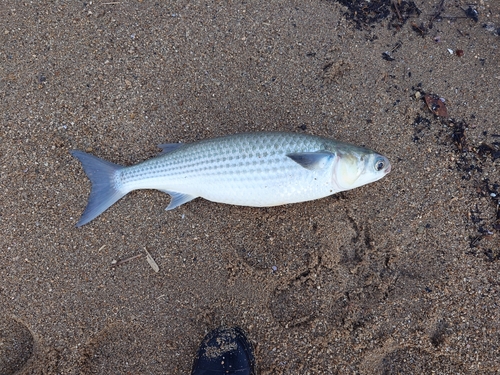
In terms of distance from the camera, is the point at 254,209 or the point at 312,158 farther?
the point at 254,209

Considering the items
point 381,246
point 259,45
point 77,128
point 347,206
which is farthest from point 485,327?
point 77,128

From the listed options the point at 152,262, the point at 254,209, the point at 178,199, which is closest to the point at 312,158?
the point at 254,209

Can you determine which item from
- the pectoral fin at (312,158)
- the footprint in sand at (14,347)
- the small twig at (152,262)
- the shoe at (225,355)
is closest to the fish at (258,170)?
the pectoral fin at (312,158)

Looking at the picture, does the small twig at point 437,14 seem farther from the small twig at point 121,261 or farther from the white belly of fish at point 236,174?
the small twig at point 121,261

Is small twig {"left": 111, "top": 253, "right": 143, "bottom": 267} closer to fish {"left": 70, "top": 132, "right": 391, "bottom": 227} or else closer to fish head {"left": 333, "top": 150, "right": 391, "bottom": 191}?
fish {"left": 70, "top": 132, "right": 391, "bottom": 227}

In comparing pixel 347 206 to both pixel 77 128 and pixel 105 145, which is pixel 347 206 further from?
pixel 77 128

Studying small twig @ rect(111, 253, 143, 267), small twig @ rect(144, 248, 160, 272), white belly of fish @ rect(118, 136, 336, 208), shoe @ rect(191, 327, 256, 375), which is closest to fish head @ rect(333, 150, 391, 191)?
white belly of fish @ rect(118, 136, 336, 208)

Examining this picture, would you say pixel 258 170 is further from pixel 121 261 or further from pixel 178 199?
pixel 121 261
